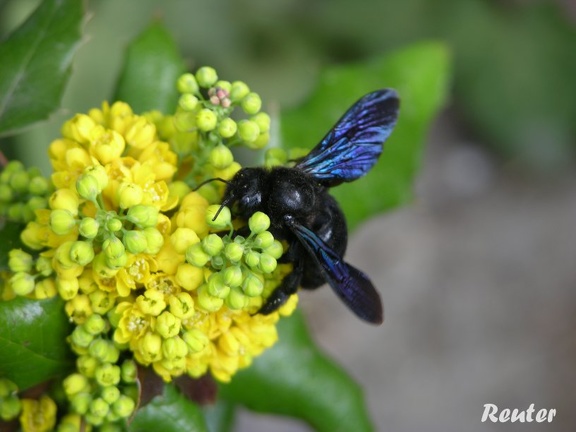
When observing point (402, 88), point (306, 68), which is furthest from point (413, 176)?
point (306, 68)

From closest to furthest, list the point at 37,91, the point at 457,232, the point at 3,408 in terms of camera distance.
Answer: the point at 3,408 < the point at 37,91 < the point at 457,232

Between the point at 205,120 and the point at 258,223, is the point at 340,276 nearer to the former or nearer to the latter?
the point at 258,223

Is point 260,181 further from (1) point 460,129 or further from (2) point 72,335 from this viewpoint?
(1) point 460,129

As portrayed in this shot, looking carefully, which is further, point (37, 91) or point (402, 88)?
point (402, 88)

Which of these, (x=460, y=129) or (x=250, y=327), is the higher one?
(x=460, y=129)

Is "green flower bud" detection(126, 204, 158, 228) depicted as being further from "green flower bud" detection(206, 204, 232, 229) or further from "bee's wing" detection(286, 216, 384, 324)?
"bee's wing" detection(286, 216, 384, 324)

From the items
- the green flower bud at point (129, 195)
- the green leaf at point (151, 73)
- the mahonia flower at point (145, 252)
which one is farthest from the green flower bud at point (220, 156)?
the green leaf at point (151, 73)

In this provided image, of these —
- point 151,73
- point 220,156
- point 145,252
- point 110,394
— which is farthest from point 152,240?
point 151,73
